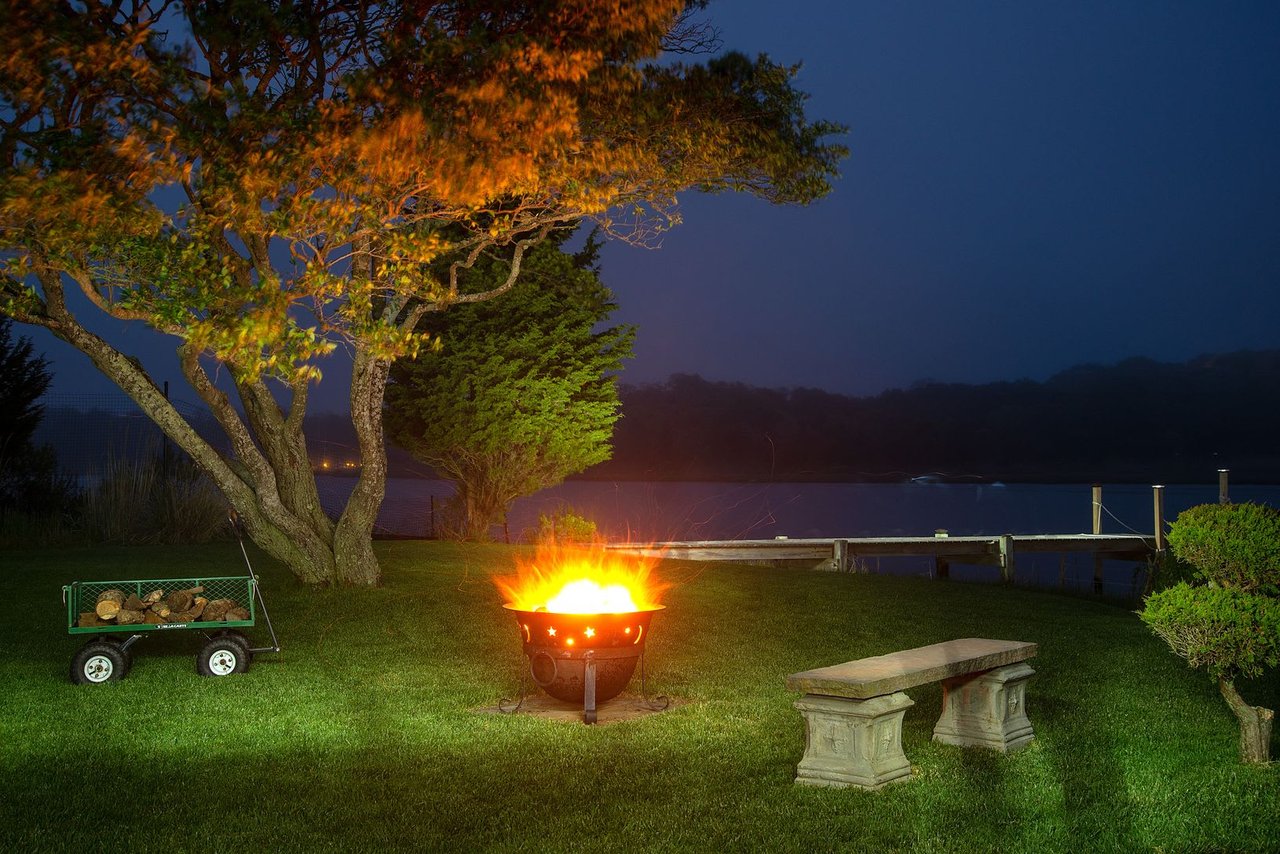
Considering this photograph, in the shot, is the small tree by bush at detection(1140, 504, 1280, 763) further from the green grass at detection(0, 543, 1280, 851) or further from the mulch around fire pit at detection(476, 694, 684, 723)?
the mulch around fire pit at detection(476, 694, 684, 723)

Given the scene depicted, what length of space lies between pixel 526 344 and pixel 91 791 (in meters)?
12.9

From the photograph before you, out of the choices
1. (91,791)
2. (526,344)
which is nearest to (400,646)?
(91,791)

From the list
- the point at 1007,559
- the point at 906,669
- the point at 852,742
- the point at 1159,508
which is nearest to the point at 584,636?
the point at 852,742

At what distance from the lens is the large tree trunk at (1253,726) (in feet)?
19.0

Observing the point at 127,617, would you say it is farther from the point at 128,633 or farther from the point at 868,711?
the point at 868,711

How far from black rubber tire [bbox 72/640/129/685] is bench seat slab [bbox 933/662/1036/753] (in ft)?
18.2

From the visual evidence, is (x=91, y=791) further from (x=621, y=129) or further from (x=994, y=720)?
(x=621, y=129)

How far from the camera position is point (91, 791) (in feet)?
17.3

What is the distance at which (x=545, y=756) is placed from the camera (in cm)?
592

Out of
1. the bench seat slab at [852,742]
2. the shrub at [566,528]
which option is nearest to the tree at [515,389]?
the shrub at [566,528]

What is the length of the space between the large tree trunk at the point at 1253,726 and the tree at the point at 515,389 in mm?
13004

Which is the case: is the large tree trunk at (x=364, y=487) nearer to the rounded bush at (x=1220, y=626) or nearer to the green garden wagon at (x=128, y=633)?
the green garden wagon at (x=128, y=633)

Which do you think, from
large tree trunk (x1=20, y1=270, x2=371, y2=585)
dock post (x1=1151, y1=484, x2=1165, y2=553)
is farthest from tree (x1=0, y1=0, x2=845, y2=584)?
dock post (x1=1151, y1=484, x2=1165, y2=553)

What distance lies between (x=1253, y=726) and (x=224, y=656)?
664 centimetres
